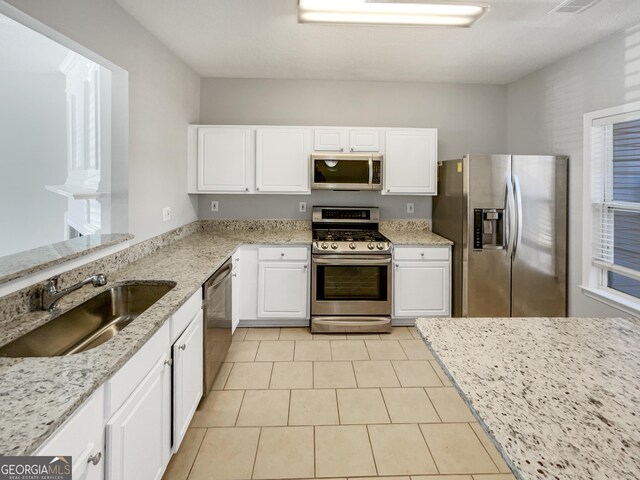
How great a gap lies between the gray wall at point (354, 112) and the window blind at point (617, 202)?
4.75 ft

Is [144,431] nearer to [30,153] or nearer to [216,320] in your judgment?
[216,320]

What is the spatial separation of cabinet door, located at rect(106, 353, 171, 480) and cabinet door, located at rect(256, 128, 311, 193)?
252cm

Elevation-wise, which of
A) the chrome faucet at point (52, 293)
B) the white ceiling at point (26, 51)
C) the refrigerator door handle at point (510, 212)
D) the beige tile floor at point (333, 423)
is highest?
the white ceiling at point (26, 51)

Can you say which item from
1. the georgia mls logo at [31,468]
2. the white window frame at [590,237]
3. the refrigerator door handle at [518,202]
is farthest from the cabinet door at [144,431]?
the white window frame at [590,237]

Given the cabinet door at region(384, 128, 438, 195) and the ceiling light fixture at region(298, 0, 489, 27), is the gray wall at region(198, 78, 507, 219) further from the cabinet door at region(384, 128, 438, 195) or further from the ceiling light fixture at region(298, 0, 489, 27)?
the ceiling light fixture at region(298, 0, 489, 27)

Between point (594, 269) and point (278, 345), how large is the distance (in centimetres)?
273

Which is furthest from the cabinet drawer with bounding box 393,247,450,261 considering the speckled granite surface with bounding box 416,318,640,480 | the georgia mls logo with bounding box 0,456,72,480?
the georgia mls logo with bounding box 0,456,72,480

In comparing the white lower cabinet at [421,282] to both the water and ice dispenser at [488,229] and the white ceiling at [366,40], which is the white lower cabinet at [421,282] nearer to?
the water and ice dispenser at [488,229]

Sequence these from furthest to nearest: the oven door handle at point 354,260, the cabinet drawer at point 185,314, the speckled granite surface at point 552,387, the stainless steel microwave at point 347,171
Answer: the stainless steel microwave at point 347,171 → the oven door handle at point 354,260 → the cabinet drawer at point 185,314 → the speckled granite surface at point 552,387

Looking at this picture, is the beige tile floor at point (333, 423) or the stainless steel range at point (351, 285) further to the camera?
the stainless steel range at point (351, 285)

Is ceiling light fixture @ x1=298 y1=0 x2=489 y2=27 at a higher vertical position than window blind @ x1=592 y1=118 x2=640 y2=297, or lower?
higher

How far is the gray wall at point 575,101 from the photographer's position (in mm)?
2812

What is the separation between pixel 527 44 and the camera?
311cm

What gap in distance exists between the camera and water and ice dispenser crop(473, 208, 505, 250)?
11.3ft
